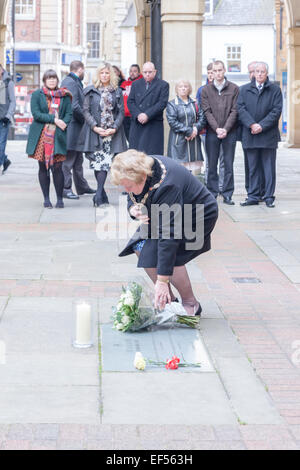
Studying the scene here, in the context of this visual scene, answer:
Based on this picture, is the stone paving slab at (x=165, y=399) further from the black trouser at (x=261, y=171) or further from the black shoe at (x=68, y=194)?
the black shoe at (x=68, y=194)

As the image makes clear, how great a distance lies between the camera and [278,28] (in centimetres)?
4450

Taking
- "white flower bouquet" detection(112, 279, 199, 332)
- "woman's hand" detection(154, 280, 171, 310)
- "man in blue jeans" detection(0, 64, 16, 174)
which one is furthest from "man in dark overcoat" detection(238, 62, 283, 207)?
"woman's hand" detection(154, 280, 171, 310)

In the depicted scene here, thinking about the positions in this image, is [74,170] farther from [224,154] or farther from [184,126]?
[224,154]

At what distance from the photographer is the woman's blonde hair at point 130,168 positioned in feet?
19.4

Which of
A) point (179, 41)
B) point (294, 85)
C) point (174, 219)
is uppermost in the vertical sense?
point (294, 85)

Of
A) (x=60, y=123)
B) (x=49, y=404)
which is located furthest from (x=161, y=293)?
(x=60, y=123)

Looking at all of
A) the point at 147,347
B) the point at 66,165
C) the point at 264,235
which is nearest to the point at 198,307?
the point at 147,347

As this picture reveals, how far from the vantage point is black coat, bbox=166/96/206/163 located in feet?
41.1

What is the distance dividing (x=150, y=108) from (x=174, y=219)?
6883mm

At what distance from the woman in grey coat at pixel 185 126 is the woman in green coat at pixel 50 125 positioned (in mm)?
1382

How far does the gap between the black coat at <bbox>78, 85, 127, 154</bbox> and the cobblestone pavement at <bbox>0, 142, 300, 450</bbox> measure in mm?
840

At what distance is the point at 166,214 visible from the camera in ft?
20.2

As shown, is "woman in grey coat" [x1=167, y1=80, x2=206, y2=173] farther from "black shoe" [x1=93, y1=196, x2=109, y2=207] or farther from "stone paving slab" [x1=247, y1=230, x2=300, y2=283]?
"stone paving slab" [x1=247, y1=230, x2=300, y2=283]

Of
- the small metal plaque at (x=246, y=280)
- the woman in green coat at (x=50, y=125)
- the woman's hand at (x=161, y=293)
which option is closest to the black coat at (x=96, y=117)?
the woman in green coat at (x=50, y=125)
